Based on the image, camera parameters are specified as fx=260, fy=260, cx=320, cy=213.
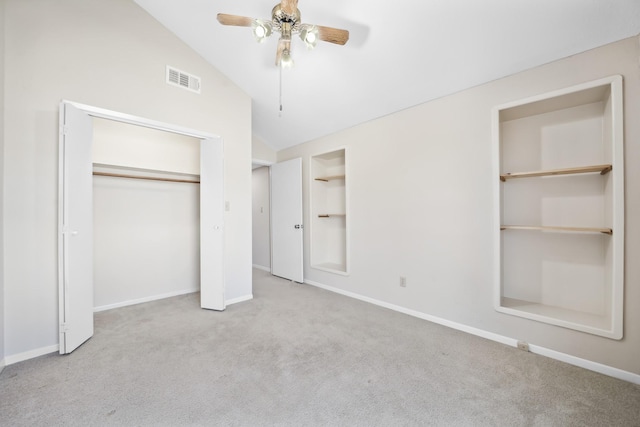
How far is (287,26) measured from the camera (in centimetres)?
192

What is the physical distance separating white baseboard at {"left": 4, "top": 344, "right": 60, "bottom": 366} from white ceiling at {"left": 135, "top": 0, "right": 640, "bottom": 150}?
11.3 feet

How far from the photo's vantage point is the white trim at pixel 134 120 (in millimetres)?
2475

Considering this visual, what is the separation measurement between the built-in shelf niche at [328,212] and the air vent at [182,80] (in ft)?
6.44

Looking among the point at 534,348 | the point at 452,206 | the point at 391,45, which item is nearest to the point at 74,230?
the point at 391,45

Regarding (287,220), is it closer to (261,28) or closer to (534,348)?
(261,28)

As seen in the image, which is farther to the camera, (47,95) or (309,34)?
(47,95)

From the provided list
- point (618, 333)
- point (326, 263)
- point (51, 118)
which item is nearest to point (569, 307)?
point (618, 333)

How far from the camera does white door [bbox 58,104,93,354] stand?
2.25 meters

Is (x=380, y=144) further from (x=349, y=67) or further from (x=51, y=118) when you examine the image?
(x=51, y=118)

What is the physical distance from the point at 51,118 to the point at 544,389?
444cm

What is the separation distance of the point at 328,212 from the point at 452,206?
2228mm

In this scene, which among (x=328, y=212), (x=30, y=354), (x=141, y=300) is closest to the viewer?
(x=30, y=354)

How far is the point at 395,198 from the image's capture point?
3240 millimetres

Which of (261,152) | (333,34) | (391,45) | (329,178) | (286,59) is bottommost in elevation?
(329,178)
